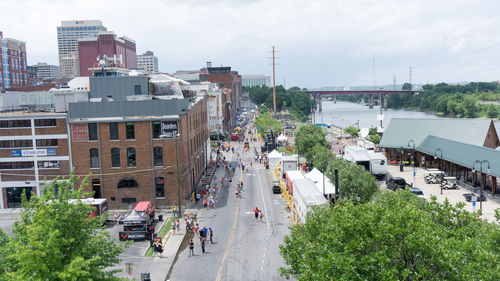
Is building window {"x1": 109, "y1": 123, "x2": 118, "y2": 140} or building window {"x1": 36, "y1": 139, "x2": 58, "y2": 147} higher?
building window {"x1": 109, "y1": 123, "x2": 118, "y2": 140}

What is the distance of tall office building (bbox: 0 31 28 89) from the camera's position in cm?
13421

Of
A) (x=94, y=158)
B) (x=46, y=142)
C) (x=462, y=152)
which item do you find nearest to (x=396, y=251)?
(x=94, y=158)

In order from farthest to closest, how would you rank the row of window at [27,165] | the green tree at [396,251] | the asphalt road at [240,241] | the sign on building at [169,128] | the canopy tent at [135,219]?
the row of window at [27,165]
the sign on building at [169,128]
the canopy tent at [135,219]
the asphalt road at [240,241]
the green tree at [396,251]

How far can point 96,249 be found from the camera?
59.2ft

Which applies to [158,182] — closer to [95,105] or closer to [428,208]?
[95,105]

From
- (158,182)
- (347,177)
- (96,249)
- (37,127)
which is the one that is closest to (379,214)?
(96,249)

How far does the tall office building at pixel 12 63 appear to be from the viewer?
134212 mm

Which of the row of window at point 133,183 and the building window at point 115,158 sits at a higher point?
the building window at point 115,158

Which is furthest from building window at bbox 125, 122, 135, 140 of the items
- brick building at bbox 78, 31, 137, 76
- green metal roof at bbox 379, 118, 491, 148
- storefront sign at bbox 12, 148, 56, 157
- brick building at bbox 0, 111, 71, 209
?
brick building at bbox 78, 31, 137, 76

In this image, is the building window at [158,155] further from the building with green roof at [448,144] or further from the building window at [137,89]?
the building with green roof at [448,144]

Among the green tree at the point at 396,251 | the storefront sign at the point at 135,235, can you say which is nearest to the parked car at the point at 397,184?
the storefront sign at the point at 135,235

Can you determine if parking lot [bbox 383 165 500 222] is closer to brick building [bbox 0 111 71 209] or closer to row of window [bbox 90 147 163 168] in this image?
row of window [bbox 90 147 163 168]

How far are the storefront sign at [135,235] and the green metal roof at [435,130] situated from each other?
43.9 metres

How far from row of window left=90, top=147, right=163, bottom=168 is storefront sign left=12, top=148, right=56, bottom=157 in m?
4.03
